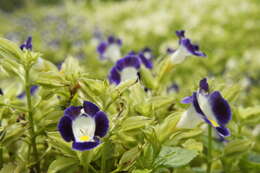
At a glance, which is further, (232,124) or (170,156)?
(232,124)

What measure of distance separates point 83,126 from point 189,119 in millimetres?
207

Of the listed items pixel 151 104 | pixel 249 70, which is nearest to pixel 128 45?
pixel 249 70

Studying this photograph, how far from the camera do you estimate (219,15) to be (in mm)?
4590

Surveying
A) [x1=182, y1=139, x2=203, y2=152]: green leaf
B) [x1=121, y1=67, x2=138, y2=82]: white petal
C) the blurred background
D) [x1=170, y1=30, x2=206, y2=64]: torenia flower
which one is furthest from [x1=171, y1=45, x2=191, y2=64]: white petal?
the blurred background

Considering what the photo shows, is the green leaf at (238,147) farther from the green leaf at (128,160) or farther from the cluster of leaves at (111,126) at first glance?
the green leaf at (128,160)

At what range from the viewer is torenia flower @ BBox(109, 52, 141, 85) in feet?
3.06

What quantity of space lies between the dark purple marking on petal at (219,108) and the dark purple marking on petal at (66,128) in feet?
0.82

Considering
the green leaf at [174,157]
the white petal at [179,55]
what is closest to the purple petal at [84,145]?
the green leaf at [174,157]

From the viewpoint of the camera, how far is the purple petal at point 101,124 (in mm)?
634

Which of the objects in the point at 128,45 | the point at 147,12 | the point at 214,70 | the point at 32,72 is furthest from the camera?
the point at 147,12

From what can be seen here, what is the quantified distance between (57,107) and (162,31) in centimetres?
357

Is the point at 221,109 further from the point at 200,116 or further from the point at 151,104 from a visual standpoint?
the point at 151,104

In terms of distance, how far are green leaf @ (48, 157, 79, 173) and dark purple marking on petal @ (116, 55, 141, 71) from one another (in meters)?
0.31

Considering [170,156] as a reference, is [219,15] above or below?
above
